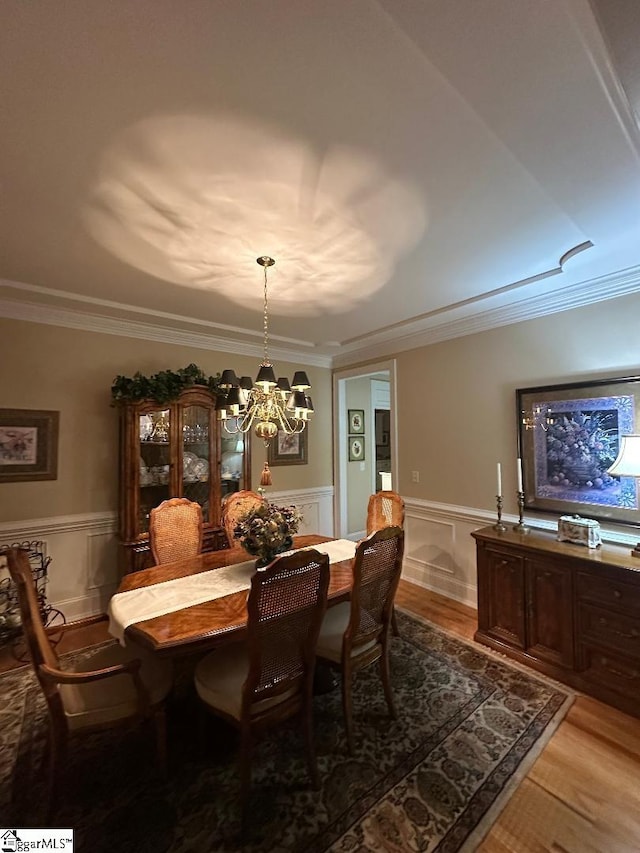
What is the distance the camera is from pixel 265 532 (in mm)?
2184

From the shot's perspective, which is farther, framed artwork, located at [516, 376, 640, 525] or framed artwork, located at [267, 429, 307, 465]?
framed artwork, located at [267, 429, 307, 465]

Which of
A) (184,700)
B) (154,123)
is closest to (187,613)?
(184,700)

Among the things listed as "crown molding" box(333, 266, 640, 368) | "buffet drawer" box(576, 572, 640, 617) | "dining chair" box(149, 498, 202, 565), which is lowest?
"buffet drawer" box(576, 572, 640, 617)

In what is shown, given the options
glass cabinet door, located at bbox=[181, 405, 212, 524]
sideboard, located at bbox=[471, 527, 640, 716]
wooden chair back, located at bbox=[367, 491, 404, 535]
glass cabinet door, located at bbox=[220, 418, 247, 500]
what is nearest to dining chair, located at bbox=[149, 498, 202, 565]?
glass cabinet door, located at bbox=[181, 405, 212, 524]

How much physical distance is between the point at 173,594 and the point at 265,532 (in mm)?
581

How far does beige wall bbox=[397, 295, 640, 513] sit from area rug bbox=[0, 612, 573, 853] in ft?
5.45

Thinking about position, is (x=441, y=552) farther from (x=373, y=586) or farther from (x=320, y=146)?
(x=320, y=146)

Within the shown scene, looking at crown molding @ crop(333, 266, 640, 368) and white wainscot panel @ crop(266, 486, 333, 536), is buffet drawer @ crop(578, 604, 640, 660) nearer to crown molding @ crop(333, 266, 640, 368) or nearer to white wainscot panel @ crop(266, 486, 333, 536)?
crown molding @ crop(333, 266, 640, 368)

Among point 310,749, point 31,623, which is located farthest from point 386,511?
point 31,623

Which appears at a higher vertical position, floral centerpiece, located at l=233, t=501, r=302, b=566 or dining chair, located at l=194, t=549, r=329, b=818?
floral centerpiece, located at l=233, t=501, r=302, b=566

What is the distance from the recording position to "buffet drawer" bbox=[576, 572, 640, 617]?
2.04 meters

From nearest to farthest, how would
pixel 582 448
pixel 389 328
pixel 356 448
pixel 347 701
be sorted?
pixel 347 701
pixel 582 448
pixel 389 328
pixel 356 448

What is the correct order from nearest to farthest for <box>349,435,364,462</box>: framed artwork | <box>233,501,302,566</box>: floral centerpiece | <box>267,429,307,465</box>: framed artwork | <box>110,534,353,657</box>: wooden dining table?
<box>110,534,353,657</box>: wooden dining table → <box>233,501,302,566</box>: floral centerpiece → <box>267,429,307,465</box>: framed artwork → <box>349,435,364,462</box>: framed artwork

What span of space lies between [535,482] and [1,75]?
3587 mm
